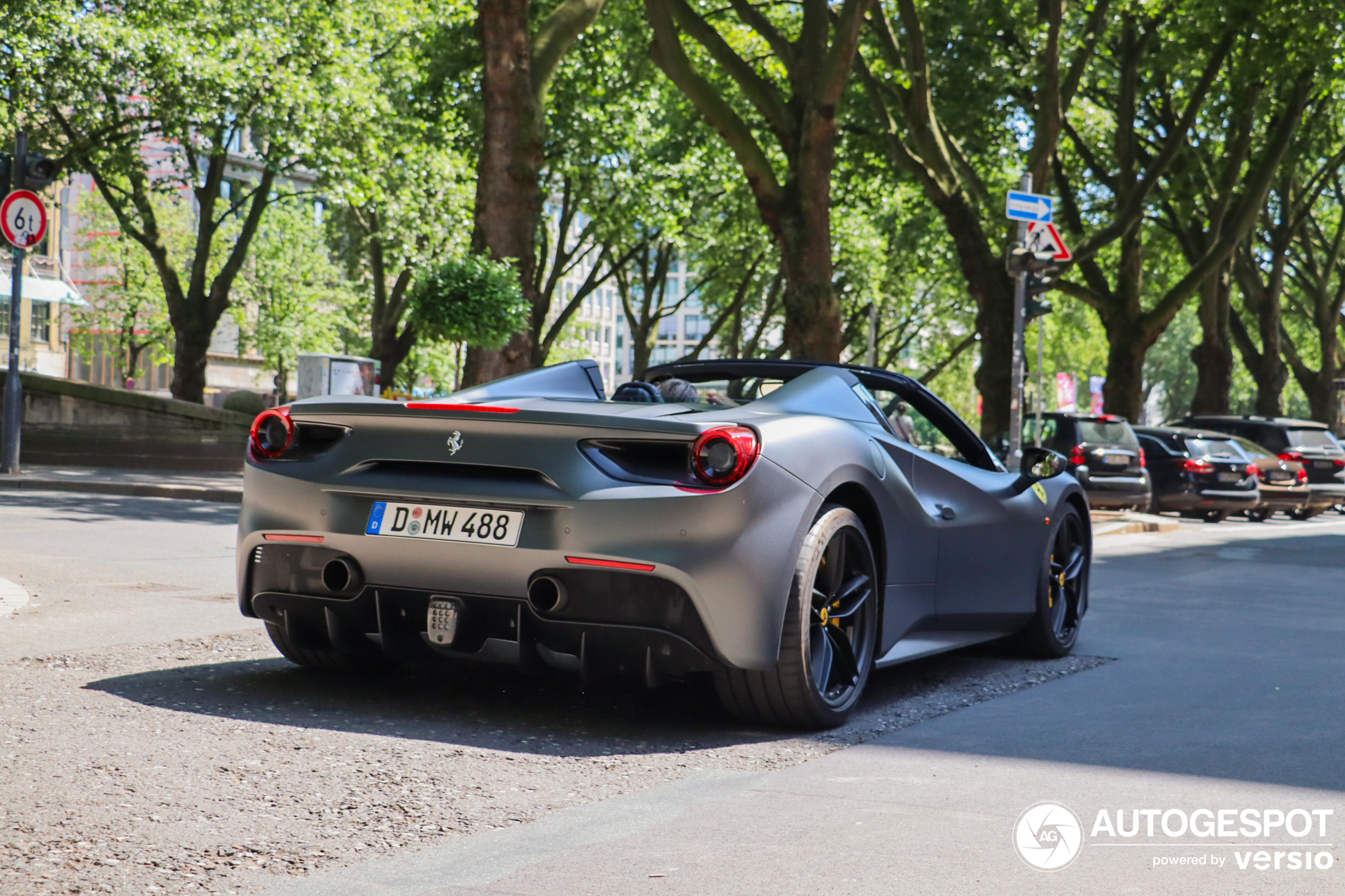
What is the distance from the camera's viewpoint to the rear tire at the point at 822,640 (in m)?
4.77

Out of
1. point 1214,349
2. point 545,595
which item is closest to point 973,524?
point 545,595

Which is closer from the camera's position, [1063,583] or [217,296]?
[1063,583]

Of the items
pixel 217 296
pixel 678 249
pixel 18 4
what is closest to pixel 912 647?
pixel 18 4

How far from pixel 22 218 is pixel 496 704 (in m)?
14.8

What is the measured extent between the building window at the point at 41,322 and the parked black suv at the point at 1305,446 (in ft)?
158

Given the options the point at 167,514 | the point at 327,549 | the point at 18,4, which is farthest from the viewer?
the point at 18,4

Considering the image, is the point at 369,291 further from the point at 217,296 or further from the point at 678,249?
the point at 217,296

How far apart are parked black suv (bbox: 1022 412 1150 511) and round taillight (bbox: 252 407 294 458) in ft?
57.7

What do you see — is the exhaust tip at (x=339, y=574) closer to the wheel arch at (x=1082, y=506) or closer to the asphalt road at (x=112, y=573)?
the asphalt road at (x=112, y=573)

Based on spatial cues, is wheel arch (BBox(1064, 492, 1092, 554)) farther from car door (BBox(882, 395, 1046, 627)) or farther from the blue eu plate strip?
the blue eu plate strip

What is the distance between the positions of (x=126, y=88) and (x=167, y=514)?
1011 cm

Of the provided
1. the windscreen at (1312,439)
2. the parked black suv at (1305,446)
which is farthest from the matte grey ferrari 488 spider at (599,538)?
the windscreen at (1312,439)

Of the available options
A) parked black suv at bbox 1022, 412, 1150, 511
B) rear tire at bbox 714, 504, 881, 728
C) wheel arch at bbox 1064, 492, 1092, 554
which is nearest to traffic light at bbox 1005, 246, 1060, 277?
parked black suv at bbox 1022, 412, 1150, 511

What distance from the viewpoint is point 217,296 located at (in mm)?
29000
